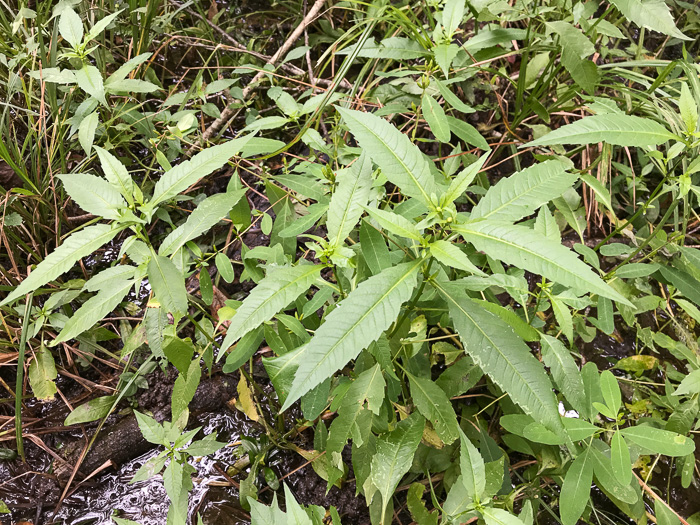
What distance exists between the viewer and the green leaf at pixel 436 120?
1824mm

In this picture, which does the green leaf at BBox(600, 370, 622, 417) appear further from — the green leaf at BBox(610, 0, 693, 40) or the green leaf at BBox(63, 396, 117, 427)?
the green leaf at BBox(63, 396, 117, 427)

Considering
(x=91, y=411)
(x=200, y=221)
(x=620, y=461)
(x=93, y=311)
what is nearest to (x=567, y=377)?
(x=620, y=461)

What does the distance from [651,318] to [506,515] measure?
1504mm

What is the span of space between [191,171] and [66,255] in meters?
0.41

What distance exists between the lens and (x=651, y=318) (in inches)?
90.3

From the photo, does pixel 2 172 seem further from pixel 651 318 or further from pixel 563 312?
pixel 651 318

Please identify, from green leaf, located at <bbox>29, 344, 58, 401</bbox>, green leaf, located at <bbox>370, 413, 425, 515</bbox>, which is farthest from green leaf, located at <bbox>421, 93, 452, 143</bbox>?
green leaf, located at <bbox>29, 344, 58, 401</bbox>

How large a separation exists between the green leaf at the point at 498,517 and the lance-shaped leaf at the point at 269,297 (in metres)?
0.84

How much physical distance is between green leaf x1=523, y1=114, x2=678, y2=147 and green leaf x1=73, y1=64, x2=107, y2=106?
5.52 ft

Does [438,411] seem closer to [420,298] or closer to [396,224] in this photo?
[420,298]

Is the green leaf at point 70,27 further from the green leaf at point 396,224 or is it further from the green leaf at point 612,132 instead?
the green leaf at point 612,132

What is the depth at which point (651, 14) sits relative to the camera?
5.24 ft

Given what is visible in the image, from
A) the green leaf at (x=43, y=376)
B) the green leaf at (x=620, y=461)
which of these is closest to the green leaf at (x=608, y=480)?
the green leaf at (x=620, y=461)

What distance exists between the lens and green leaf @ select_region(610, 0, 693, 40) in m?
1.57
